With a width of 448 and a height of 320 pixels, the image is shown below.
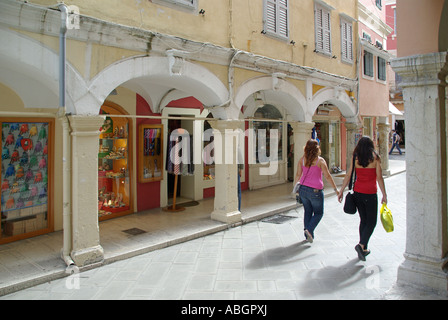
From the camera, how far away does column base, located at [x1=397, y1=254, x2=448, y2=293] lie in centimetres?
434

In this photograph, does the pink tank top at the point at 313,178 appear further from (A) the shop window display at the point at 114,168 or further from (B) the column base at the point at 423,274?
(A) the shop window display at the point at 114,168

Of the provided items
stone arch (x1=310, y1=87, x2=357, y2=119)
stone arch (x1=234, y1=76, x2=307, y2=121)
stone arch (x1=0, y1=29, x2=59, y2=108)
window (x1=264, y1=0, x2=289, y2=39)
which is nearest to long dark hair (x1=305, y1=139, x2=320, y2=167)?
stone arch (x1=234, y1=76, x2=307, y2=121)

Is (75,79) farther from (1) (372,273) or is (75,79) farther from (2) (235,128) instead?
(1) (372,273)

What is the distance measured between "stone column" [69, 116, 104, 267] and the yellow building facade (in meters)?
0.01

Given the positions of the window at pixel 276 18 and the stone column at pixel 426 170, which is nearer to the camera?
the stone column at pixel 426 170

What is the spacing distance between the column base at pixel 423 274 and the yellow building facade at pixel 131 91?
397 cm

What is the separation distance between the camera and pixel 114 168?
28.7ft

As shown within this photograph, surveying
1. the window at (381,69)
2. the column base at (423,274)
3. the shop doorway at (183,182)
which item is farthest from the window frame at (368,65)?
the column base at (423,274)

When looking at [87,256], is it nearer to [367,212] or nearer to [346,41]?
[367,212]

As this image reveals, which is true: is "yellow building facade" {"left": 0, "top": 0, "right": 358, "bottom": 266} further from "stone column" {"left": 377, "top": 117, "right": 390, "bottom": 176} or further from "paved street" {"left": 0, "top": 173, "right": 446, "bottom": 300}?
"stone column" {"left": 377, "top": 117, "right": 390, "bottom": 176}

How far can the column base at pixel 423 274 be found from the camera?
4.34 metres

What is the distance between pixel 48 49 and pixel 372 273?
547 centimetres
